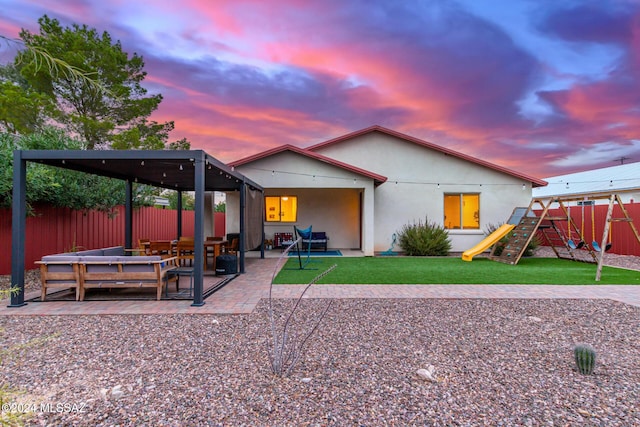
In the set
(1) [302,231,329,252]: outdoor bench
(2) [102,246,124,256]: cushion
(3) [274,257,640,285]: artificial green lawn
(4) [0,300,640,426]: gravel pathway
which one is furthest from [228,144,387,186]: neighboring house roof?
(4) [0,300,640,426]: gravel pathway

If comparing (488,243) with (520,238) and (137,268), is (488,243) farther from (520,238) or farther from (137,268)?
(137,268)

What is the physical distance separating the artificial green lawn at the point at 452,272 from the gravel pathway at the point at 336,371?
8.53 feet

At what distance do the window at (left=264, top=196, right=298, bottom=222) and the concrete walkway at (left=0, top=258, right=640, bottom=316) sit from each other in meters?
6.61

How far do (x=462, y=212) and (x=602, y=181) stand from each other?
1189cm

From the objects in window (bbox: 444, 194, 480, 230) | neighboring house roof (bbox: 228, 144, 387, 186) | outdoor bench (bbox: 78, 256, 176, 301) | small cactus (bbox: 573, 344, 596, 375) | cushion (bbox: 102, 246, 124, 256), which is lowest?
small cactus (bbox: 573, 344, 596, 375)

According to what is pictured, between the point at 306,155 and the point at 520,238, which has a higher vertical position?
the point at 306,155

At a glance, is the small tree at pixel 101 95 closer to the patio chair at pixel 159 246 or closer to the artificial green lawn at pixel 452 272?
the patio chair at pixel 159 246

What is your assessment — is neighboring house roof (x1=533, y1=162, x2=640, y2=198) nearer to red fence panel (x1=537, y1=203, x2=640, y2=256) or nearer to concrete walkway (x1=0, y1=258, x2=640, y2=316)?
red fence panel (x1=537, y1=203, x2=640, y2=256)

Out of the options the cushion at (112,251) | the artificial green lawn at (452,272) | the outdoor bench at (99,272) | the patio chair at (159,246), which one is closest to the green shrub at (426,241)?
the artificial green lawn at (452,272)

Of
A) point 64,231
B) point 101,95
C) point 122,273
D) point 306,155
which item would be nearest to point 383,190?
point 306,155

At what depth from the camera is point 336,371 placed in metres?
3.14

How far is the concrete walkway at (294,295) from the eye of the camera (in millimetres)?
5148

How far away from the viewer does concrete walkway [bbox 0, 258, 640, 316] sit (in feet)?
16.9

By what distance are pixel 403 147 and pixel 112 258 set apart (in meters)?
11.0
